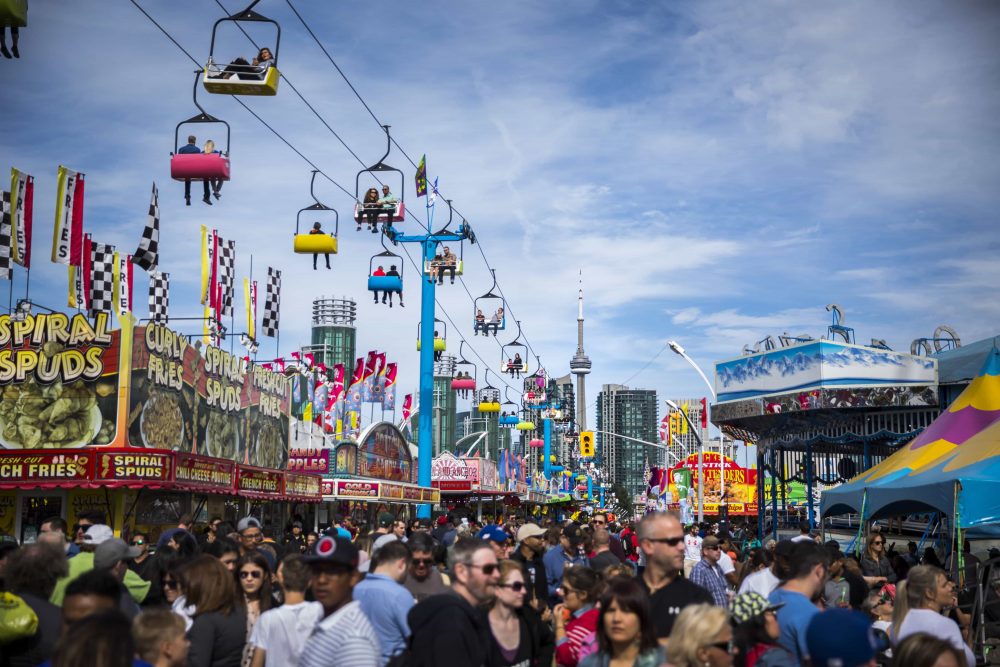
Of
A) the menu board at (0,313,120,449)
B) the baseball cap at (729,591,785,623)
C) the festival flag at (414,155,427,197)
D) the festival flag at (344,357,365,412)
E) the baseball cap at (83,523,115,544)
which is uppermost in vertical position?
the festival flag at (414,155,427,197)

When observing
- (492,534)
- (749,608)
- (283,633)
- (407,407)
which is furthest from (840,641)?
(407,407)

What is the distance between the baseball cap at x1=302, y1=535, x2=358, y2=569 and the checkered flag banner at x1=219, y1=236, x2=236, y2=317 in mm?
26771

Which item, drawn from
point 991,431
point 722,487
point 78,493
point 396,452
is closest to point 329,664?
point 991,431

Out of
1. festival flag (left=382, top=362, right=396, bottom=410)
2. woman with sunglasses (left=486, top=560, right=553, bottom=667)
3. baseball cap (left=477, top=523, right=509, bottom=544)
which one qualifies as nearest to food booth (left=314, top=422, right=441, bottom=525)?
festival flag (left=382, top=362, right=396, bottom=410)

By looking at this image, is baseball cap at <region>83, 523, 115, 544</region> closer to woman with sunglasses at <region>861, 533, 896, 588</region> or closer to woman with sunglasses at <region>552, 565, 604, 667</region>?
woman with sunglasses at <region>552, 565, 604, 667</region>

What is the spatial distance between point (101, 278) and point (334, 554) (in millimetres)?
21911

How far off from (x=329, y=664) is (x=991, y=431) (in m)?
13.3

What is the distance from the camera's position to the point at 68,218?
23.0 m

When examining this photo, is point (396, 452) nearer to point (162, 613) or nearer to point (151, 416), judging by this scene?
point (151, 416)

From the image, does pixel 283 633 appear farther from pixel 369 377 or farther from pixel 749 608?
pixel 369 377

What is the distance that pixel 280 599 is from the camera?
9.42 m

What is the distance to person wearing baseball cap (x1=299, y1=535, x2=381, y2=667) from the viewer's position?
5.22 m

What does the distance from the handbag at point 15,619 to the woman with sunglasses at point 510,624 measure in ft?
7.97

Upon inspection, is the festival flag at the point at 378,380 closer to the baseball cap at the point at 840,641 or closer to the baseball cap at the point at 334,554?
the baseball cap at the point at 334,554
